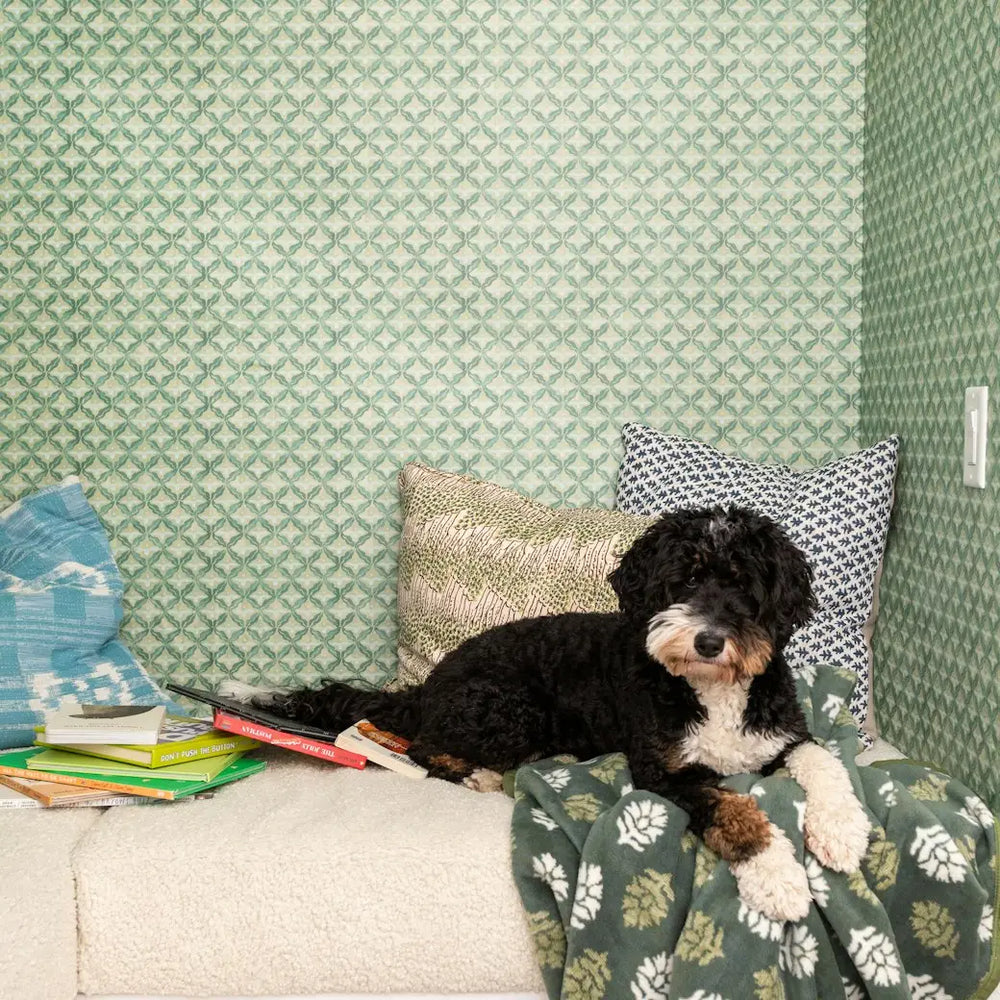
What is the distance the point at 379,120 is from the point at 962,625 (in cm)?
186

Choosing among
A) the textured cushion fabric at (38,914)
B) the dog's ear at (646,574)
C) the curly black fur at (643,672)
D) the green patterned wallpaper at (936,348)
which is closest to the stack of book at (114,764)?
the textured cushion fabric at (38,914)

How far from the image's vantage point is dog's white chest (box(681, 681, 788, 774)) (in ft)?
6.21

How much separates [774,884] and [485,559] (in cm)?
112

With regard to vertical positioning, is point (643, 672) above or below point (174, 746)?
above

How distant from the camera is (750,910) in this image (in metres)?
1.63

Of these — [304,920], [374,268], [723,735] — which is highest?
[374,268]

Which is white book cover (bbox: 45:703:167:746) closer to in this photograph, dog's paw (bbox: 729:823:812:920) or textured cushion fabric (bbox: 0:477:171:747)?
textured cushion fabric (bbox: 0:477:171:747)

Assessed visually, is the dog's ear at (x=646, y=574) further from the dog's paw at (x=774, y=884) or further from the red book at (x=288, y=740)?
the red book at (x=288, y=740)

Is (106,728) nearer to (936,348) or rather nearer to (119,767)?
(119,767)

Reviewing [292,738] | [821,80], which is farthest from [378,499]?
[821,80]

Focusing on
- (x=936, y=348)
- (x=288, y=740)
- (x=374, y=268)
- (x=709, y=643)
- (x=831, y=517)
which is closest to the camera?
(x=709, y=643)

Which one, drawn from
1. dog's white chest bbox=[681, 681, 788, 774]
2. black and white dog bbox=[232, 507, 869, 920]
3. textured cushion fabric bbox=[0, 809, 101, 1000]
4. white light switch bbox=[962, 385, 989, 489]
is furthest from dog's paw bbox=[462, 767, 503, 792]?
white light switch bbox=[962, 385, 989, 489]

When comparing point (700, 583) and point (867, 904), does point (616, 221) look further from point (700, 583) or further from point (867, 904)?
point (867, 904)

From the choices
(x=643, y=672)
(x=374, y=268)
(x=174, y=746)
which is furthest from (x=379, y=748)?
(x=374, y=268)
